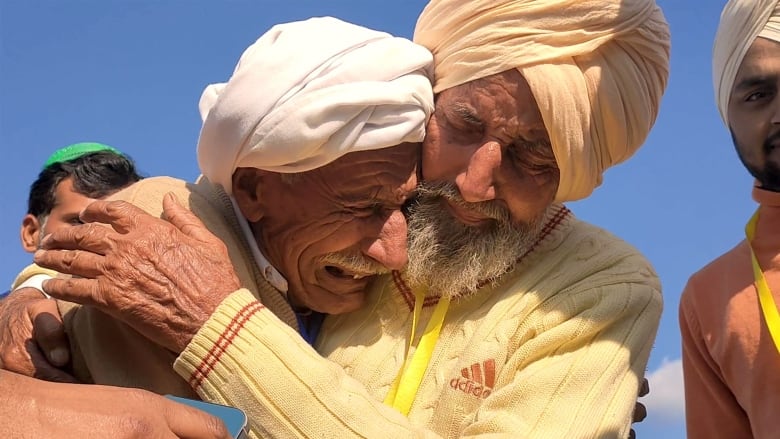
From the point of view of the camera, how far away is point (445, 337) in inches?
115

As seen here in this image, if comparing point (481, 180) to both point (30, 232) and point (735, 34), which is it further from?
point (30, 232)

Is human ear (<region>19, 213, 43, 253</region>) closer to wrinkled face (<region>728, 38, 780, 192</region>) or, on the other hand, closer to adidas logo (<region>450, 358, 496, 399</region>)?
adidas logo (<region>450, 358, 496, 399</region>)

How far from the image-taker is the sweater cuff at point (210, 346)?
2441mm

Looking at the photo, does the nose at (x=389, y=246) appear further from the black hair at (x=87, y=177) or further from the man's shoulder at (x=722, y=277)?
the black hair at (x=87, y=177)

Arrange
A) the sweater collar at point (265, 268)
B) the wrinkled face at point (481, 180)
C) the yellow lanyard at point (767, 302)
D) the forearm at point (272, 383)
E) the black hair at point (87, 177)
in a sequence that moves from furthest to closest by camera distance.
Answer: the black hair at point (87, 177) → the yellow lanyard at point (767, 302) → the wrinkled face at point (481, 180) → the sweater collar at point (265, 268) → the forearm at point (272, 383)

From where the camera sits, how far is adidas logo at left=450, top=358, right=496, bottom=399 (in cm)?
269

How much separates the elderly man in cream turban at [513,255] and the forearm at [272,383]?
3 centimetres

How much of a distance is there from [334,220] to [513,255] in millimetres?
584

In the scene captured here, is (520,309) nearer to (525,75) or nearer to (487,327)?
(487,327)

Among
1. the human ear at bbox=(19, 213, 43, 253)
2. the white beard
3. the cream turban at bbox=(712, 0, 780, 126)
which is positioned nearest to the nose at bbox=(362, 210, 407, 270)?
the white beard

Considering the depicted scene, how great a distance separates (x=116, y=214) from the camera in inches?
104

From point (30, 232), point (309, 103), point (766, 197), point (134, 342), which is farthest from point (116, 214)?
point (30, 232)

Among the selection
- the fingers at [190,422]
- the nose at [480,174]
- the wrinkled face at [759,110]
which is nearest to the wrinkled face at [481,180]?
the nose at [480,174]

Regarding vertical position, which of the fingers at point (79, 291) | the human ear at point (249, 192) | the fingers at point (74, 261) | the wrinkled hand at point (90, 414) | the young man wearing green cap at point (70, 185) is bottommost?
the young man wearing green cap at point (70, 185)
